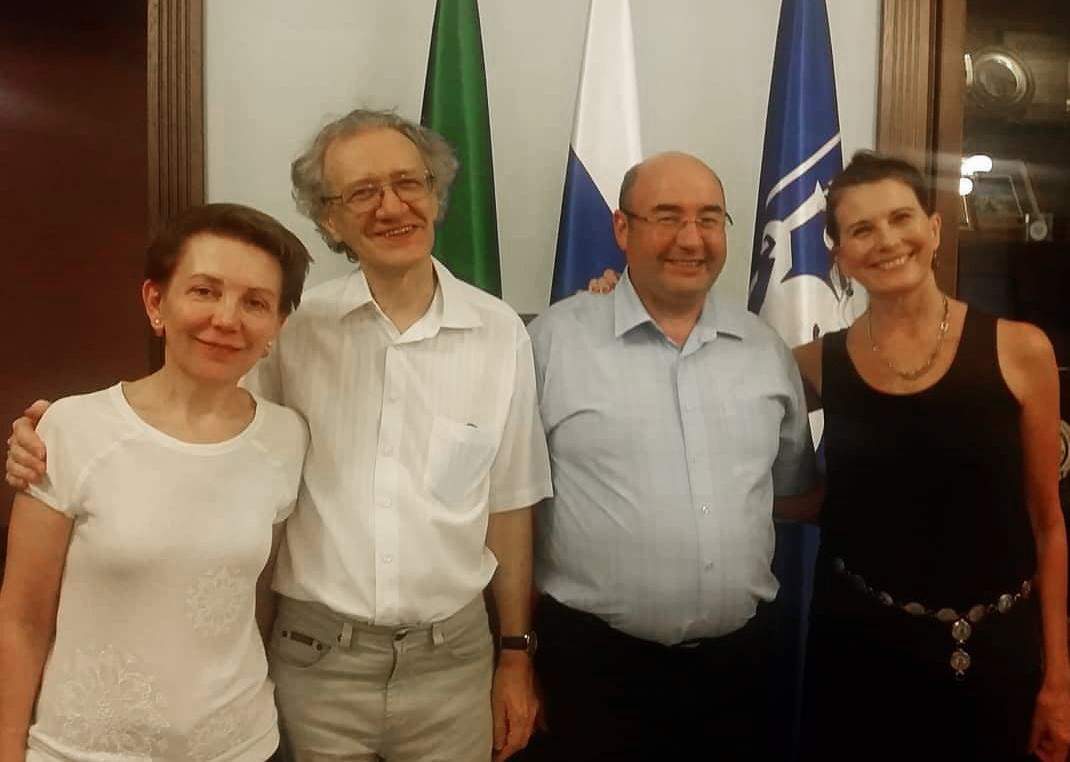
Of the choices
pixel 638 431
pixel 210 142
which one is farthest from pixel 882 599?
pixel 210 142

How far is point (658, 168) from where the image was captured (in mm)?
1623

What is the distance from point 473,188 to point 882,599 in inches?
46.8

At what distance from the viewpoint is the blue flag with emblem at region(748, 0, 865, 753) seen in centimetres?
196

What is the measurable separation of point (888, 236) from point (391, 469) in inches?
36.0

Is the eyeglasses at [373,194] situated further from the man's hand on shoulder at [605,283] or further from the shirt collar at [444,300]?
the man's hand on shoulder at [605,283]

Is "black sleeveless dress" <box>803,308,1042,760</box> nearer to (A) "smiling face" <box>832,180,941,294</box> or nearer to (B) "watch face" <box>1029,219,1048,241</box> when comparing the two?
(A) "smiling face" <box>832,180,941,294</box>

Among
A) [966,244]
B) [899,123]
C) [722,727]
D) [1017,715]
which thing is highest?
[899,123]

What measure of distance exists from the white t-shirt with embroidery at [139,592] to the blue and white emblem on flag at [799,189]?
129 cm

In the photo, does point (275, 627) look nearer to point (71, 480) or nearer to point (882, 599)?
point (71, 480)

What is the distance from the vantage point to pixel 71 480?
114 cm

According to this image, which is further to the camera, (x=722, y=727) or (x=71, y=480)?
(x=722, y=727)

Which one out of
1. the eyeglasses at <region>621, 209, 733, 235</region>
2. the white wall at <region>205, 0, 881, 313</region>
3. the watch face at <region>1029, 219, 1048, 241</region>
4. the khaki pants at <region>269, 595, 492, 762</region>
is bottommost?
the khaki pants at <region>269, 595, 492, 762</region>

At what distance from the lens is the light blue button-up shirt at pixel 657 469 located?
5.03ft

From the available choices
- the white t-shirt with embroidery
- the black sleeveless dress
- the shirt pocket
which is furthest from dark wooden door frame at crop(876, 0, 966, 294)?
the white t-shirt with embroidery
